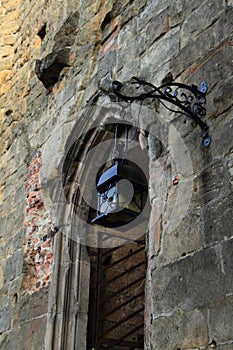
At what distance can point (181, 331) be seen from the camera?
2605 mm

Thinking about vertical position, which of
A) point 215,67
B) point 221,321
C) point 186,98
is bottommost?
point 221,321

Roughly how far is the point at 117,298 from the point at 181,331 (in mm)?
2121

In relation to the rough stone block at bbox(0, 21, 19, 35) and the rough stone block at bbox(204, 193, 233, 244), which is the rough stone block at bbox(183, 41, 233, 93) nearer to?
the rough stone block at bbox(204, 193, 233, 244)

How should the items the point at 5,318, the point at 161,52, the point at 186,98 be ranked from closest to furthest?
the point at 186,98 < the point at 161,52 < the point at 5,318

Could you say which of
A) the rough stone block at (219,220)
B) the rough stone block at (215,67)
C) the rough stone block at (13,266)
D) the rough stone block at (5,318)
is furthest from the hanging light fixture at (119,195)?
the rough stone block at (5,318)

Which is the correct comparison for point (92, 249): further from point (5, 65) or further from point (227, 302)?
point (5, 65)

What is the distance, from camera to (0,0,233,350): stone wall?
263cm

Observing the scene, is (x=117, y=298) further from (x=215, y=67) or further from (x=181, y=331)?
(x=215, y=67)

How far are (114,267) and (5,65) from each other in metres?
3.32

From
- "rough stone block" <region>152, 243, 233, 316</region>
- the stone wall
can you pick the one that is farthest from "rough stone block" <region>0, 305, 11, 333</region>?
"rough stone block" <region>152, 243, 233, 316</region>

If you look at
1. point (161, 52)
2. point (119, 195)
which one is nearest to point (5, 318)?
point (119, 195)

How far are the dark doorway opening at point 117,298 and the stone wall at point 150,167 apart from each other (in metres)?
0.20

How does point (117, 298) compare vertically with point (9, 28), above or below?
below

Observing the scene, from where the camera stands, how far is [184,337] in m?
2.58
